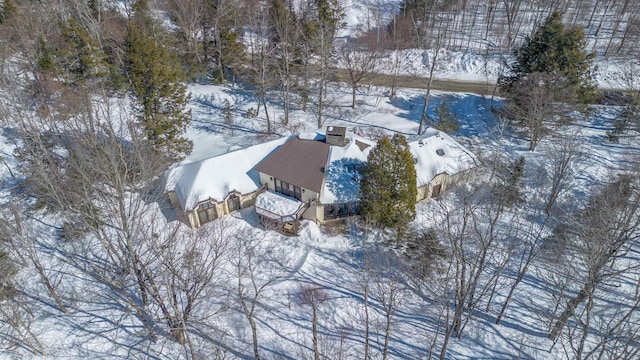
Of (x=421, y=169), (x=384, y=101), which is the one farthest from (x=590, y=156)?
(x=384, y=101)

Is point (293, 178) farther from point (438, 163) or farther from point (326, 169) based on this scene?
point (438, 163)

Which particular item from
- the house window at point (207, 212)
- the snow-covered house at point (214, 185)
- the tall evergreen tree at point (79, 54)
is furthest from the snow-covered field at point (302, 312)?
the tall evergreen tree at point (79, 54)

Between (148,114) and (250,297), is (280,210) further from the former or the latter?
(148,114)

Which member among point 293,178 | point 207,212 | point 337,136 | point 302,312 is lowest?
point 302,312

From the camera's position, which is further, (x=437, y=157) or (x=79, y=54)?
(x=79, y=54)

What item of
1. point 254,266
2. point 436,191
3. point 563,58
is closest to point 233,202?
point 254,266
